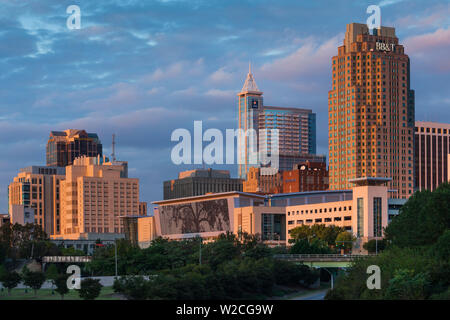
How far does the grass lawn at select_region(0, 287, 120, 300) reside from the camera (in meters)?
138

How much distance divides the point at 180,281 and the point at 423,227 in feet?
120

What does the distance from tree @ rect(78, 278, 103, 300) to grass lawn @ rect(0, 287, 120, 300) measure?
2866 mm

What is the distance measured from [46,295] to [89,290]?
69.7ft

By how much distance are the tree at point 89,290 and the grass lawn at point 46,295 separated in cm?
287

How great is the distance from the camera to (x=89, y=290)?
131000 millimetres

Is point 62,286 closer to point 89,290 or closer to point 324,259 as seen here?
point 89,290

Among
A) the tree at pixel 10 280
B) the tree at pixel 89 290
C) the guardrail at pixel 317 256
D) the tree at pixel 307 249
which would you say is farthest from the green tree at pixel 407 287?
the tree at pixel 10 280

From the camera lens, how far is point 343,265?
156m

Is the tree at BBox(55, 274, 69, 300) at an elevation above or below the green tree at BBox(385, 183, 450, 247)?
below

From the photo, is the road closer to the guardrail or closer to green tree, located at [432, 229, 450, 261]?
the guardrail

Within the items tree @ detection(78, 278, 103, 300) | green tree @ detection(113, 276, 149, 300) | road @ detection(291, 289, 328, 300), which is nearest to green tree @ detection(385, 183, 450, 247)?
road @ detection(291, 289, 328, 300)
